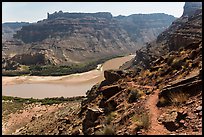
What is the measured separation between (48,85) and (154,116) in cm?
6845

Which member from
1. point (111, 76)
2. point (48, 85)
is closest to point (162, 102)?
point (111, 76)

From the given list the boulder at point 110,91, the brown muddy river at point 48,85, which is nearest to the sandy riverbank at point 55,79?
the brown muddy river at point 48,85

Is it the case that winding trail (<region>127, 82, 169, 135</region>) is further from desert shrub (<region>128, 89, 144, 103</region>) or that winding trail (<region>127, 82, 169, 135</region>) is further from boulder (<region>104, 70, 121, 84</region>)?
boulder (<region>104, 70, 121, 84</region>)

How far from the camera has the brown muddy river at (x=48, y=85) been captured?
66.9 meters

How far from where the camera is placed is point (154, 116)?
1181 centimetres

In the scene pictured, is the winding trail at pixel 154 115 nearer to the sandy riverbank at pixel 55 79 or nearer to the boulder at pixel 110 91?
the boulder at pixel 110 91

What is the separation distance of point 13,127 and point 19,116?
17.8 feet

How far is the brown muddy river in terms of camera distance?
6688cm

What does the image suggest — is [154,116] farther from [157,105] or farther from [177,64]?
[177,64]

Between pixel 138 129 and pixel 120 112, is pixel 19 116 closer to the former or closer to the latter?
pixel 120 112

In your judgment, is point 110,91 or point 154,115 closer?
point 154,115

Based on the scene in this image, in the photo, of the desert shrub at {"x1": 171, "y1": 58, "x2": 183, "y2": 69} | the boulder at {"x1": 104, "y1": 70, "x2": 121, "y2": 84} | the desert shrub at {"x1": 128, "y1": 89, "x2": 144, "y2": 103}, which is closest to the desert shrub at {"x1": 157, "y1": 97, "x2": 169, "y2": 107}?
the desert shrub at {"x1": 128, "y1": 89, "x2": 144, "y2": 103}

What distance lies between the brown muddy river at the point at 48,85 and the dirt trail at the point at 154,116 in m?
48.5

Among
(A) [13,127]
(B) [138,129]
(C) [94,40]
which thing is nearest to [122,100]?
(B) [138,129]
